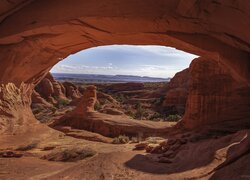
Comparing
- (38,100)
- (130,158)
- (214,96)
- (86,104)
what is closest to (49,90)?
(38,100)

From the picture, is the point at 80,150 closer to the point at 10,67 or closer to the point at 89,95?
the point at 10,67

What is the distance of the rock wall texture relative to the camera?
20.0ft

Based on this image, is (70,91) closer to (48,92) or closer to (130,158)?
(48,92)

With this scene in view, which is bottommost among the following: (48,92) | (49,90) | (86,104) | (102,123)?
(102,123)

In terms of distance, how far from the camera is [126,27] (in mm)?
7609

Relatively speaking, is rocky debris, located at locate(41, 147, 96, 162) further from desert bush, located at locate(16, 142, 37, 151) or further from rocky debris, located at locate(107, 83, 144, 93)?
rocky debris, located at locate(107, 83, 144, 93)

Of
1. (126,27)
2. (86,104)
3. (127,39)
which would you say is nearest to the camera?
(126,27)

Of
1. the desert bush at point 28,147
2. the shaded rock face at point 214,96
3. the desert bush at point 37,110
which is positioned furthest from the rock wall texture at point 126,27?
the desert bush at point 37,110

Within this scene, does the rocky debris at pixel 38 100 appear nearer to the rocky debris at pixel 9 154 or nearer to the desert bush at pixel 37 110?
the desert bush at pixel 37 110

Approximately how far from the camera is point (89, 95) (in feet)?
77.8

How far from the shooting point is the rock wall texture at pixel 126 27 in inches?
240

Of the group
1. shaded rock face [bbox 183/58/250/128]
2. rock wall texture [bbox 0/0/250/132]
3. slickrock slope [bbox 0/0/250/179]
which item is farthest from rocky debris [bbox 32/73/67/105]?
rock wall texture [bbox 0/0/250/132]

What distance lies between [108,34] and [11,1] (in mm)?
2612

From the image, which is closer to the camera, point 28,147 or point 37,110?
point 28,147
